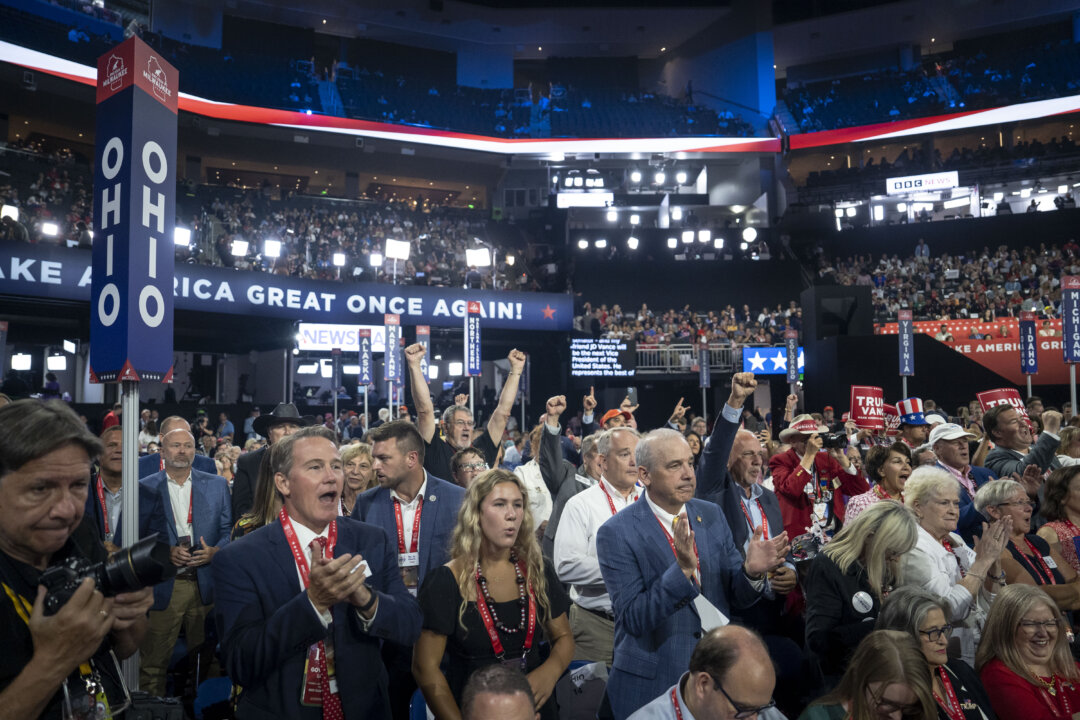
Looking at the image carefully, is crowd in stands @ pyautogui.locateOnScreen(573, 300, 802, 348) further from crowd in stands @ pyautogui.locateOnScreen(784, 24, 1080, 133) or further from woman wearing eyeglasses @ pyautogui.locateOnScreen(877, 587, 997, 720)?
woman wearing eyeglasses @ pyautogui.locateOnScreen(877, 587, 997, 720)

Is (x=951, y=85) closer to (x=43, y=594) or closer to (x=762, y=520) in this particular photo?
(x=762, y=520)

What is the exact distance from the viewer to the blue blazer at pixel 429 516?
153 inches

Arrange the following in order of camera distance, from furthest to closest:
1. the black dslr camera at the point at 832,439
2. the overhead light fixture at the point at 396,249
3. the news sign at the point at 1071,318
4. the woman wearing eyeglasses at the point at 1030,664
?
the overhead light fixture at the point at 396,249, the news sign at the point at 1071,318, the black dslr camera at the point at 832,439, the woman wearing eyeglasses at the point at 1030,664

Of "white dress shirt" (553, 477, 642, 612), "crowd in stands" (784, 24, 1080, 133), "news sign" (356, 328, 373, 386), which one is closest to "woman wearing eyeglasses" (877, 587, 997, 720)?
"white dress shirt" (553, 477, 642, 612)

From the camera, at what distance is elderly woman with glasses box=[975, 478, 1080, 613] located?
14.1 ft

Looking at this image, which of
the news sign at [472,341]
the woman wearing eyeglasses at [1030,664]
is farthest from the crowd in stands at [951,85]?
the woman wearing eyeglasses at [1030,664]

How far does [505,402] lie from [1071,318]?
8294 mm

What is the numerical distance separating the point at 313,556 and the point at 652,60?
126ft

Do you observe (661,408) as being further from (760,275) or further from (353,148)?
(353,148)

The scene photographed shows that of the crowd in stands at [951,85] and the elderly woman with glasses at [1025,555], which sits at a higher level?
the crowd in stands at [951,85]

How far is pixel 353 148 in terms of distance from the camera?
31.0 meters

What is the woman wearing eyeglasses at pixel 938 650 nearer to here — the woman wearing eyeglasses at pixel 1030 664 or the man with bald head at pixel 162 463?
the woman wearing eyeglasses at pixel 1030 664

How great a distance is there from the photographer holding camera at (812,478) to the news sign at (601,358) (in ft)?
42.3

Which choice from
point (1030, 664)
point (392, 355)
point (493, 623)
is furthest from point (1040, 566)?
point (392, 355)
